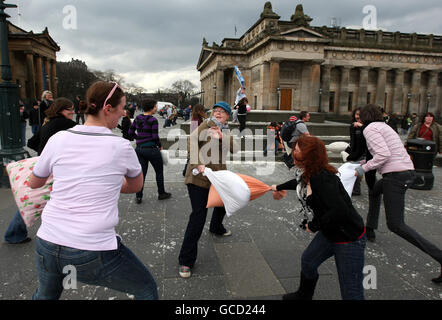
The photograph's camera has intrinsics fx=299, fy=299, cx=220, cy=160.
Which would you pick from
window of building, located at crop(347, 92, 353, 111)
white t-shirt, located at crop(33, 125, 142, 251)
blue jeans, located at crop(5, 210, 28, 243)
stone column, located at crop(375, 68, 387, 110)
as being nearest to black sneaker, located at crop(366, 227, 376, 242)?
white t-shirt, located at crop(33, 125, 142, 251)

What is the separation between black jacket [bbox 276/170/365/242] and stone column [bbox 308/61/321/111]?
33.8 m

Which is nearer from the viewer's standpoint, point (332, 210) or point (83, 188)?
point (83, 188)

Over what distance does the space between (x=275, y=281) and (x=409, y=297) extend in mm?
1391

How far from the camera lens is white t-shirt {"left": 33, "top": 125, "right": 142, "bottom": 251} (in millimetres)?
1724

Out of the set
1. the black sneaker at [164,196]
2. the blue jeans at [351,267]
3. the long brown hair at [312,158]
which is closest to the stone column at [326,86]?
the black sneaker at [164,196]

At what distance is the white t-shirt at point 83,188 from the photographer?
1.72 m

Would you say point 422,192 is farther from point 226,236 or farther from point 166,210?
point 166,210

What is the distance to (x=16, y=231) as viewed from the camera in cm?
410

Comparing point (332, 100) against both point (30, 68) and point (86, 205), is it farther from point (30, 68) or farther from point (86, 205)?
point (86, 205)

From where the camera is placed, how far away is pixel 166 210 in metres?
5.69

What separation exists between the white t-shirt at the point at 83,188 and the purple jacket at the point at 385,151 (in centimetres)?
316

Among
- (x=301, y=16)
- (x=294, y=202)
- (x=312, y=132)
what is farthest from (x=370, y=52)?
(x=294, y=202)


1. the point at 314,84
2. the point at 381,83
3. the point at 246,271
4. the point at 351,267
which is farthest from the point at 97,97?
the point at 381,83

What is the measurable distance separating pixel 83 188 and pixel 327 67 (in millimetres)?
46751
